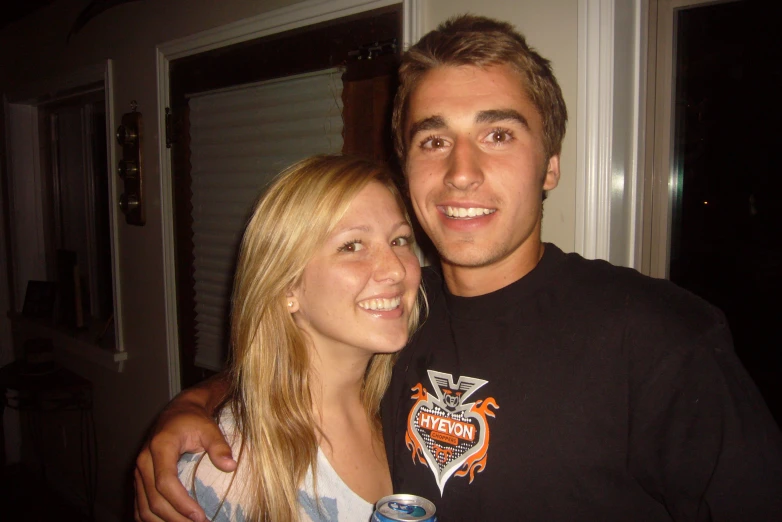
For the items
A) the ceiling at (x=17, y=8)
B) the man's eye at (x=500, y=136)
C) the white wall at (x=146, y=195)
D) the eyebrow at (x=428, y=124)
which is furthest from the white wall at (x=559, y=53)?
the ceiling at (x=17, y=8)

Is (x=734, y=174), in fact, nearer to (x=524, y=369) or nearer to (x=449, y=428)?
(x=524, y=369)

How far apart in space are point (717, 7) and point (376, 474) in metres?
1.76

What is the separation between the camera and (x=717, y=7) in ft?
5.37

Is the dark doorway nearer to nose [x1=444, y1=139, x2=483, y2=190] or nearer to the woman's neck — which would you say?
nose [x1=444, y1=139, x2=483, y2=190]

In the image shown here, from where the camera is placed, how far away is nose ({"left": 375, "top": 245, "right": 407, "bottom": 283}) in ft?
4.37

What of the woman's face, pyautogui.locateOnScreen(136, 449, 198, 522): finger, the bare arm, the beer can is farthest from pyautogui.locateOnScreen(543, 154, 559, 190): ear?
pyautogui.locateOnScreen(136, 449, 198, 522): finger

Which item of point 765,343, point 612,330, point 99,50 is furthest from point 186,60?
point 765,343

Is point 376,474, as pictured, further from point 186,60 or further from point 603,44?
point 186,60

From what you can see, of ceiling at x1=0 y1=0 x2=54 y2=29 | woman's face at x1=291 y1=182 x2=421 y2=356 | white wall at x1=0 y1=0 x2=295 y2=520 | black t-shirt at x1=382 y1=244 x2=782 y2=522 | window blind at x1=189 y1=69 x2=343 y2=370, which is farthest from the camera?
ceiling at x1=0 y1=0 x2=54 y2=29

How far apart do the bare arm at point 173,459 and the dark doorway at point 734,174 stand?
1570 millimetres

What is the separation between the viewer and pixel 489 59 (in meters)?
1.28

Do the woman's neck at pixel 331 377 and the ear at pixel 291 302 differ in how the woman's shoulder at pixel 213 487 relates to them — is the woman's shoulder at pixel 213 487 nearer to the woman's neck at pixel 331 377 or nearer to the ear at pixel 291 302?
the woman's neck at pixel 331 377

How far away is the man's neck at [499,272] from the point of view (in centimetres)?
127

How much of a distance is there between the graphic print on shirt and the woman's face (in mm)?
162
